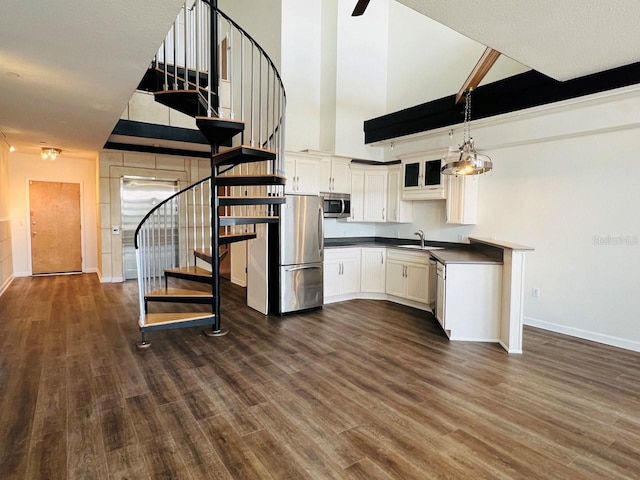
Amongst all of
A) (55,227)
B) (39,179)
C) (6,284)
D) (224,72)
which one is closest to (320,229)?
(224,72)

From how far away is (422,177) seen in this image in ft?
18.1

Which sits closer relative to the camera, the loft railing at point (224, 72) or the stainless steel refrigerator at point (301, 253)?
the loft railing at point (224, 72)

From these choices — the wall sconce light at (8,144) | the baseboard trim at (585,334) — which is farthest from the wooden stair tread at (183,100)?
the baseboard trim at (585,334)

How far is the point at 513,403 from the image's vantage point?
2.67 meters

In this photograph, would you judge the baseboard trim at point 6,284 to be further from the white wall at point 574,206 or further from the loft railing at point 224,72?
the white wall at point 574,206

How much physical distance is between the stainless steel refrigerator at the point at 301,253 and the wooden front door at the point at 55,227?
5.79 meters

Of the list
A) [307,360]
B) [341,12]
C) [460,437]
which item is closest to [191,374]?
[307,360]

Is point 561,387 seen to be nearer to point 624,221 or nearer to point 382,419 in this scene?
point 382,419

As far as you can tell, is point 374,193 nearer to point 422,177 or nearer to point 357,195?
point 357,195

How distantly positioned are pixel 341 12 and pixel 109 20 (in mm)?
4531

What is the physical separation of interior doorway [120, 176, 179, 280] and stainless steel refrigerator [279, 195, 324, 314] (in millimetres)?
3917

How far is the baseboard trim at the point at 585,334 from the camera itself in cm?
379

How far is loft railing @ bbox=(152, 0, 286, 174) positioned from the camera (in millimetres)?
3516

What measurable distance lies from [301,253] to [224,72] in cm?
517
